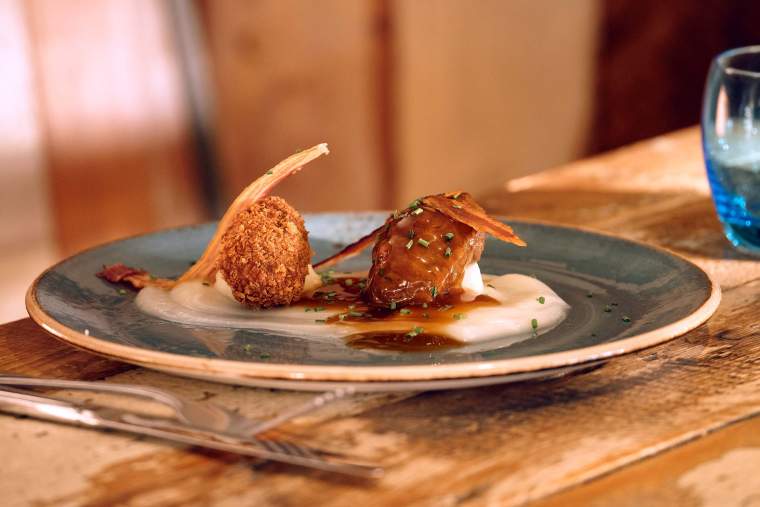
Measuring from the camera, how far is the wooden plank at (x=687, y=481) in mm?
853

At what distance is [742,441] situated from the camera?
95cm

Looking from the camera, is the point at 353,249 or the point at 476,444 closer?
the point at 476,444

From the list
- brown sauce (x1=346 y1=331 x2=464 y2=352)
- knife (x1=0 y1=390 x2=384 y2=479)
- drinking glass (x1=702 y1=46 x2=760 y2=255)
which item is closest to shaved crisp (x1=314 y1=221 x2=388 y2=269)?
brown sauce (x1=346 y1=331 x2=464 y2=352)

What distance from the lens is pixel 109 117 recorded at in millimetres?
3643

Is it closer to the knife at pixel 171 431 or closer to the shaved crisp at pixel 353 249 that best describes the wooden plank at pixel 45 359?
the knife at pixel 171 431

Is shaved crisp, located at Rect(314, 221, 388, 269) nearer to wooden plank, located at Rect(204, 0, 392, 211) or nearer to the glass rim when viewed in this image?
the glass rim

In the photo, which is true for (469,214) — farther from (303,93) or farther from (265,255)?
(303,93)

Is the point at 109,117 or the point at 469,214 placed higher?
the point at 469,214

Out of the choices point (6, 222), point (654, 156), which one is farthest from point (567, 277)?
point (6, 222)

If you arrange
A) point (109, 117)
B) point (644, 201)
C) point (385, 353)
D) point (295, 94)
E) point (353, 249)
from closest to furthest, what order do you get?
point (385, 353) < point (353, 249) < point (644, 201) < point (109, 117) < point (295, 94)

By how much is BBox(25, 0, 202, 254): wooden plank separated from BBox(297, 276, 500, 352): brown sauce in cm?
250

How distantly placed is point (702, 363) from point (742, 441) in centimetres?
19

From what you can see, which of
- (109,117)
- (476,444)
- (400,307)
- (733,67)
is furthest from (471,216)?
(109,117)

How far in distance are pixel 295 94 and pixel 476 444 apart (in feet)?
10.2
